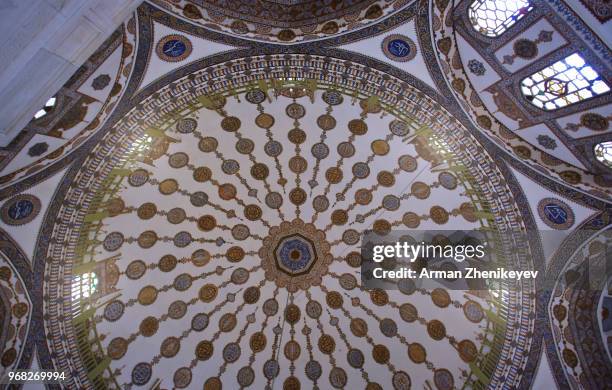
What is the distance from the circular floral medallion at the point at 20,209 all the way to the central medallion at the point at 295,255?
490cm

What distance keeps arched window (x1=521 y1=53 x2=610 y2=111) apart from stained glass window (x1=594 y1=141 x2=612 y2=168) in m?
0.96

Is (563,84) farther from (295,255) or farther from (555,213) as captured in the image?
(295,255)

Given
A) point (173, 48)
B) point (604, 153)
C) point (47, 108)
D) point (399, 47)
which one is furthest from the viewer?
point (399, 47)

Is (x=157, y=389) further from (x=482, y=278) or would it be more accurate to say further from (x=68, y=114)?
(x=482, y=278)

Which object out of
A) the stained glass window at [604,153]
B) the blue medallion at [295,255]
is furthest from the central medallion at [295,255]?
the stained glass window at [604,153]

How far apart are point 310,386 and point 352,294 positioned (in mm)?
2430

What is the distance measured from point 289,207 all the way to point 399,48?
460 centimetres

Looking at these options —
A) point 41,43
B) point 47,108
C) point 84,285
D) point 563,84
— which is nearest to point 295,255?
point 84,285

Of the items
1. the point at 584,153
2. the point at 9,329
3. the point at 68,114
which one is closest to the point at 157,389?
the point at 9,329

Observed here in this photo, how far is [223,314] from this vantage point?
10.0 m

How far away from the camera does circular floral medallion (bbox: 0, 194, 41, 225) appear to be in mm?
6996

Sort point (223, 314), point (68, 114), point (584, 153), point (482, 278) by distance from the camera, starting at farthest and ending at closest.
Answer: point (223, 314) → point (482, 278) → point (584, 153) → point (68, 114)

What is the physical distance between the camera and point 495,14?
682 centimetres

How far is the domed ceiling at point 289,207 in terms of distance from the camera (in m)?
7.25
